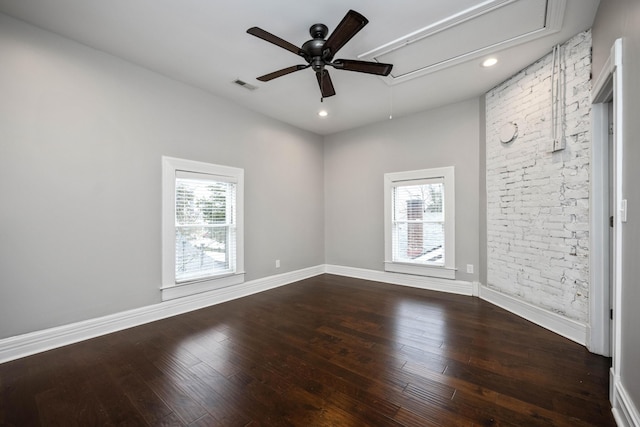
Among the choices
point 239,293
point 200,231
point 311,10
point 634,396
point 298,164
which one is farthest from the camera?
point 298,164

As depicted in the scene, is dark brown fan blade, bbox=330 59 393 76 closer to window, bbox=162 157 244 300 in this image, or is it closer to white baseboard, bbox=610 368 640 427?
window, bbox=162 157 244 300

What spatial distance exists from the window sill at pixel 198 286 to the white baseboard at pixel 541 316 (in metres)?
3.58

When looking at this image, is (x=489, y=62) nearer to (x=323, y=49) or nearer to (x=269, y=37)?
(x=323, y=49)

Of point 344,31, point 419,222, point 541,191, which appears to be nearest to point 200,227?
point 344,31

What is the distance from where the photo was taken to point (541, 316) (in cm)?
303

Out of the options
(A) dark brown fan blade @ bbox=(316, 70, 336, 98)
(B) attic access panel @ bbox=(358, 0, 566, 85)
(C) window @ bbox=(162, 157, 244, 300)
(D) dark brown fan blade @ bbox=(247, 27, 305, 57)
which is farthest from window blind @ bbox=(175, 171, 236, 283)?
(B) attic access panel @ bbox=(358, 0, 566, 85)

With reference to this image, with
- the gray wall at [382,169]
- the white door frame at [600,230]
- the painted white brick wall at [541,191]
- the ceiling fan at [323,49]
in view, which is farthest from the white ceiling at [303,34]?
the white door frame at [600,230]

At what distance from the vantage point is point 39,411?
1760 millimetres

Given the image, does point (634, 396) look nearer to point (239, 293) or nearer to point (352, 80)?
point (352, 80)

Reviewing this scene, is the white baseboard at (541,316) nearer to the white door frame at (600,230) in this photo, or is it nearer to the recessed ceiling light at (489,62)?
the white door frame at (600,230)

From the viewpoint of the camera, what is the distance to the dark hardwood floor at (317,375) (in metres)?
1.70

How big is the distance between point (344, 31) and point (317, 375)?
261 cm

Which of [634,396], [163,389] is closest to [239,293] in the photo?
[163,389]

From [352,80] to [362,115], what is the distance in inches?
50.4
